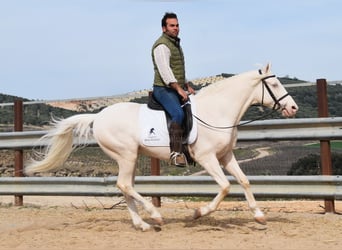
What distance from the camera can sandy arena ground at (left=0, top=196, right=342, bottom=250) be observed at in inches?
285

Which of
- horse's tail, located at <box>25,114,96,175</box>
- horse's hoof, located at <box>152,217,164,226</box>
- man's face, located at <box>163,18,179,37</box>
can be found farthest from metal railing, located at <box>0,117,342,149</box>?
horse's hoof, located at <box>152,217,164,226</box>

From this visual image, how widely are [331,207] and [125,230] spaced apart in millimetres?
3140

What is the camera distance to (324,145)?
374 inches

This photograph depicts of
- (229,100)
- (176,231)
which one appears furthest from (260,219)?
(229,100)

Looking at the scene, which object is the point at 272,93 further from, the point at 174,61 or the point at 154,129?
the point at 154,129

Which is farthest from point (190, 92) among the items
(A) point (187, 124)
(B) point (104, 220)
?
(B) point (104, 220)

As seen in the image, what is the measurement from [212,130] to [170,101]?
677mm

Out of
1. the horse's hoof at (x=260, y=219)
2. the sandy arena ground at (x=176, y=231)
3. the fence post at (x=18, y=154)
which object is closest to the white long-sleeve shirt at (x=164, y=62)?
the sandy arena ground at (x=176, y=231)

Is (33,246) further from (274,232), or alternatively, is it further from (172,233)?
(274,232)

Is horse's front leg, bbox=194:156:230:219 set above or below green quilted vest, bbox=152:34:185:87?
below

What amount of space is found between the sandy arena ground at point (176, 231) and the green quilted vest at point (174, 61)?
1.99m

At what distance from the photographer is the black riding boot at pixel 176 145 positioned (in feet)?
27.1

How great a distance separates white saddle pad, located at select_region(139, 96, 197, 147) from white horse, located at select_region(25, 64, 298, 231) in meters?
0.08

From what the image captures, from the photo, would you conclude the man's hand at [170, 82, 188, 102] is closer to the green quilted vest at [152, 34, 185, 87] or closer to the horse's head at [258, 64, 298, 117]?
the green quilted vest at [152, 34, 185, 87]
